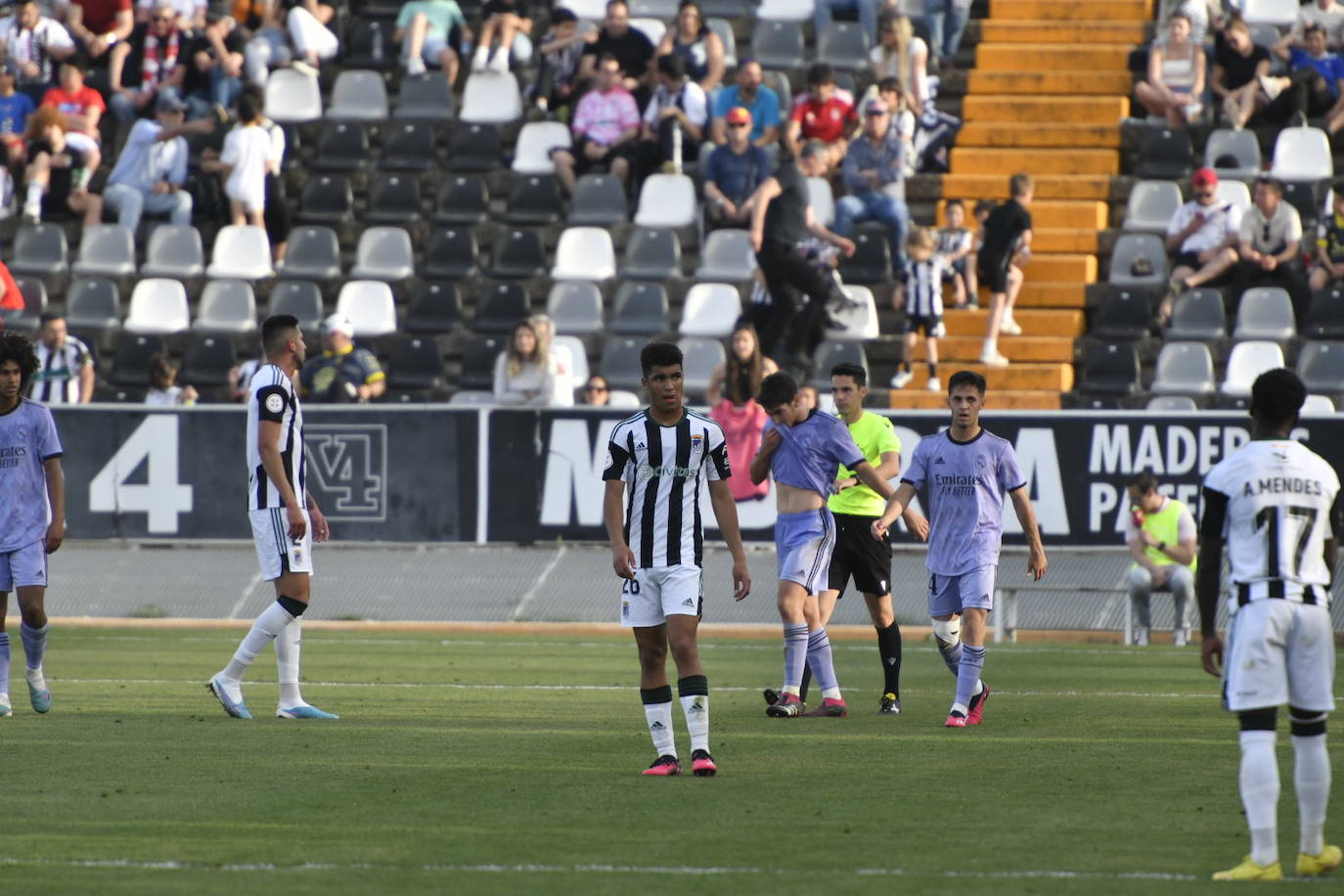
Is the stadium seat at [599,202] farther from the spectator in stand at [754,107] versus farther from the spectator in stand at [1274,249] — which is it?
the spectator in stand at [1274,249]

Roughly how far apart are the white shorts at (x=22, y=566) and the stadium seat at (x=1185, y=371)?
13.3 metres

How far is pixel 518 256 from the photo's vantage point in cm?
2555

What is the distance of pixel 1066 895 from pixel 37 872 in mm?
3530

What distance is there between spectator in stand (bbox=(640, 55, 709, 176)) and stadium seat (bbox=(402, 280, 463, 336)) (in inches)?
117

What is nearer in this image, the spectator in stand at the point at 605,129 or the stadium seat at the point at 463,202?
the spectator in stand at the point at 605,129

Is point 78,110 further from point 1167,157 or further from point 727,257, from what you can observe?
point 1167,157

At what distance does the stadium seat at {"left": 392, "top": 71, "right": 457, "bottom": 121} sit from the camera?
27672 mm

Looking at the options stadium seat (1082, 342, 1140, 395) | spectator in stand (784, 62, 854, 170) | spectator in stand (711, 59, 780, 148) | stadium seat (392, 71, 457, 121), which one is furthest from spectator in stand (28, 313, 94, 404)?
stadium seat (1082, 342, 1140, 395)

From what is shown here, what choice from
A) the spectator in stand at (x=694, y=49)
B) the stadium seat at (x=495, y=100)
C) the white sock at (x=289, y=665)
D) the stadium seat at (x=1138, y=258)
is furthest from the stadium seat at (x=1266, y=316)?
the white sock at (x=289, y=665)

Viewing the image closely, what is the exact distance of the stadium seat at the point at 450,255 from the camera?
84.2 feet

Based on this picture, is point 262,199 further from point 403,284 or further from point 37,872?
point 37,872

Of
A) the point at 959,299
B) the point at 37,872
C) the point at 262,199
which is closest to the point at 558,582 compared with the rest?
the point at 959,299

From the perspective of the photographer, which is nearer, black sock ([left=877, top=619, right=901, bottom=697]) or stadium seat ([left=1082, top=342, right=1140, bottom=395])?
black sock ([left=877, top=619, right=901, bottom=697])

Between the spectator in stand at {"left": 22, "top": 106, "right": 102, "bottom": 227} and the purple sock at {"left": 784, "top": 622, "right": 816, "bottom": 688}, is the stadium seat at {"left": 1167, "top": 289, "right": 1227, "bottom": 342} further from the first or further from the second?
the spectator in stand at {"left": 22, "top": 106, "right": 102, "bottom": 227}
